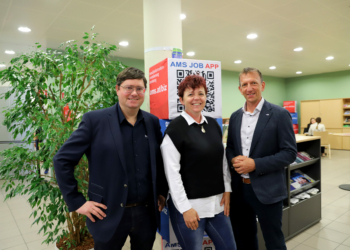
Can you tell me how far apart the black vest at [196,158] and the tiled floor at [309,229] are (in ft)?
4.93

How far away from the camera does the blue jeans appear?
1.47 meters

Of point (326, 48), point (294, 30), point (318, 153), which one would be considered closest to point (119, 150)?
point (318, 153)

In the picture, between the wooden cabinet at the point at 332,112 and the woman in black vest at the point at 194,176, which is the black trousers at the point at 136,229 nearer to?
the woman in black vest at the point at 194,176

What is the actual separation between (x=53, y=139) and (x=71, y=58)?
72 centimetres

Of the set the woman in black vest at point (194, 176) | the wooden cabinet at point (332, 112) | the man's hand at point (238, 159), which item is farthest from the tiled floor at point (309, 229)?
the wooden cabinet at point (332, 112)

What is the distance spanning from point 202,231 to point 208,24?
4174mm

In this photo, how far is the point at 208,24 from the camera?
4723 millimetres

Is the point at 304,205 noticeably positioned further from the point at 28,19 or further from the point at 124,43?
the point at 28,19

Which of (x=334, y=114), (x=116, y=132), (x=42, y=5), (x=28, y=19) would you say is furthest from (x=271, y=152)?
(x=334, y=114)

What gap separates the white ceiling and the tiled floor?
3112 millimetres

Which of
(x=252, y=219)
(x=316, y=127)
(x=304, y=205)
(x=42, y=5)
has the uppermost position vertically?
(x=42, y=5)

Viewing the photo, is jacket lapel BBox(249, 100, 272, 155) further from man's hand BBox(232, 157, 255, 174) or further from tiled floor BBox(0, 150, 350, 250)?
tiled floor BBox(0, 150, 350, 250)

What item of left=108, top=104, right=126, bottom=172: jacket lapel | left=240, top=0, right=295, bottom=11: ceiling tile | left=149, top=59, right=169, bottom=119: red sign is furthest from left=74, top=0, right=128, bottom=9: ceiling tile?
left=108, top=104, right=126, bottom=172: jacket lapel

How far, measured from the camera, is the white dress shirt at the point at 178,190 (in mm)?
1423
